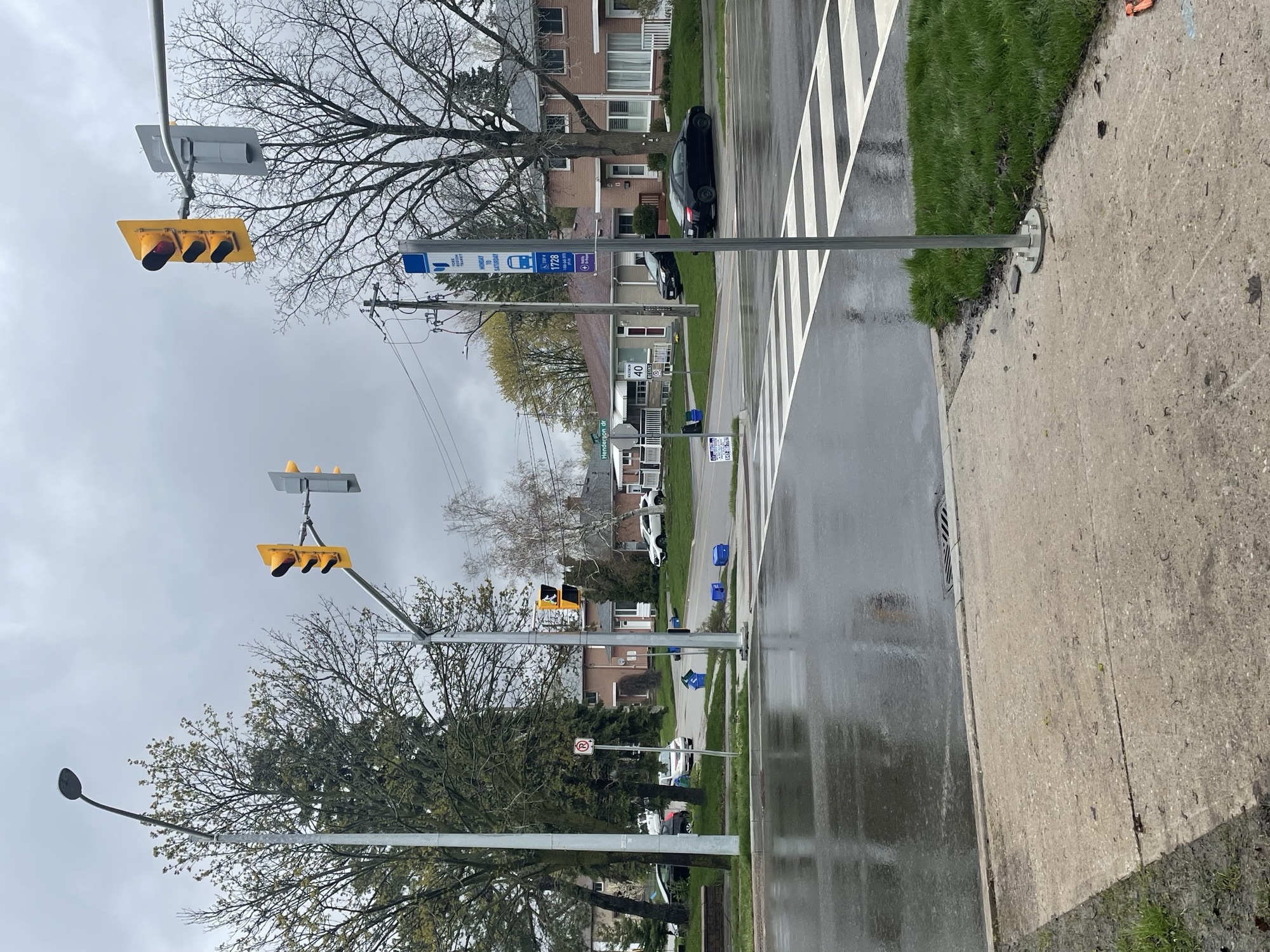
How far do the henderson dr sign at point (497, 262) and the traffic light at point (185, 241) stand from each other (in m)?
1.22

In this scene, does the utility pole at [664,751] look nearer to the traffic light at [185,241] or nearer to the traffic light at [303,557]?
the traffic light at [303,557]

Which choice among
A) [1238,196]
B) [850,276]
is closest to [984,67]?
[1238,196]

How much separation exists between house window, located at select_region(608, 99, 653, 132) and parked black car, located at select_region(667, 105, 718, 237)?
21.1 meters

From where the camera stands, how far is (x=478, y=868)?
76.9 ft

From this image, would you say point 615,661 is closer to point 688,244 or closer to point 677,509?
point 677,509

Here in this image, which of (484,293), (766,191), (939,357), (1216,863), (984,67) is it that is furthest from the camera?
(484,293)

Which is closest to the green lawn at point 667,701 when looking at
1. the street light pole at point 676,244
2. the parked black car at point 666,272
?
the parked black car at point 666,272

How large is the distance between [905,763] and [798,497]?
5.76 meters

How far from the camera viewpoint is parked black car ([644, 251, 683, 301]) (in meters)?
27.3

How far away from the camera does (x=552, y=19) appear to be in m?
39.8

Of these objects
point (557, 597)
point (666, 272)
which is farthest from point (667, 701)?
point (557, 597)

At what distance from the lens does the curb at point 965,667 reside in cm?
643

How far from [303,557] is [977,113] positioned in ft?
36.1

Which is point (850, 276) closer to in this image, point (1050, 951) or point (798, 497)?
point (798, 497)
